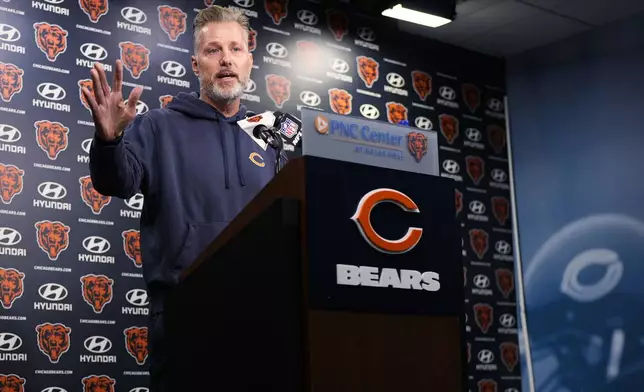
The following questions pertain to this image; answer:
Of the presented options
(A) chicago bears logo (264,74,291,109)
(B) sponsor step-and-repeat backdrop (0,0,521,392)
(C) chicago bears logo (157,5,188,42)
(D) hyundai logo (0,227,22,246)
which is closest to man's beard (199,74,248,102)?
(B) sponsor step-and-repeat backdrop (0,0,521,392)

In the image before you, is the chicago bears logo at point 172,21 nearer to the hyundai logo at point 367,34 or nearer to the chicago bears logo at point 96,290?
the hyundai logo at point 367,34

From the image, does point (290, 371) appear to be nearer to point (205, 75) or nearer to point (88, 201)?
point (205, 75)

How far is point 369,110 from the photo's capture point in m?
5.07

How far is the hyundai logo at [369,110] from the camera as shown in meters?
5.04

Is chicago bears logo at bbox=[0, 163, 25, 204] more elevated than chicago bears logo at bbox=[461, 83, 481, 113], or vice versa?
chicago bears logo at bbox=[461, 83, 481, 113]

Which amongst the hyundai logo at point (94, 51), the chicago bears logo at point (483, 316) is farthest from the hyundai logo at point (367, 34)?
the chicago bears logo at point (483, 316)

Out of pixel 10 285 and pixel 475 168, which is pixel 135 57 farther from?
pixel 475 168

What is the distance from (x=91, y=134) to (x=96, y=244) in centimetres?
56

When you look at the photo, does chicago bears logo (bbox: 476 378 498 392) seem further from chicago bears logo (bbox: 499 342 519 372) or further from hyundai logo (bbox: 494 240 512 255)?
hyundai logo (bbox: 494 240 512 255)

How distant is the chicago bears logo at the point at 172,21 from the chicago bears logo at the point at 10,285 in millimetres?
1535

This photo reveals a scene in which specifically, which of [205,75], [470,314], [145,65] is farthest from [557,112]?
[205,75]

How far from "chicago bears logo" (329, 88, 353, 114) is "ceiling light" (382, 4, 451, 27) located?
550 mm

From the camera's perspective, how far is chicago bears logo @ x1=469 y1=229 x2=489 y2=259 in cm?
536

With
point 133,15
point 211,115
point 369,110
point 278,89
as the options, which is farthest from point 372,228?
point 369,110
